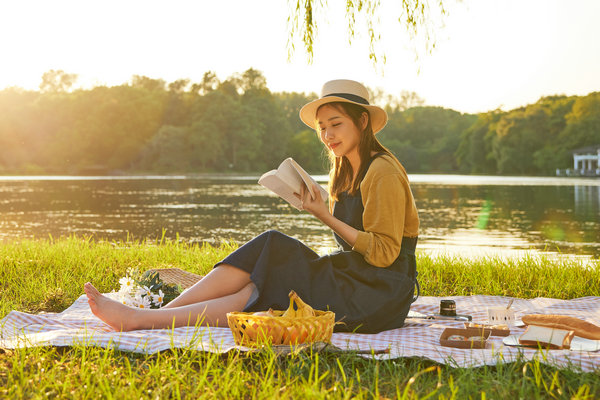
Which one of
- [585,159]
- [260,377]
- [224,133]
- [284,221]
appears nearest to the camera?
[260,377]

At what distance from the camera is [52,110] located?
253ft

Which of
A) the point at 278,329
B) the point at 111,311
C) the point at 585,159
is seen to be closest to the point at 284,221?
the point at 111,311

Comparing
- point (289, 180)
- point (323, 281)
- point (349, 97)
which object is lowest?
point (323, 281)

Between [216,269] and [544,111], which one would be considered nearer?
[216,269]

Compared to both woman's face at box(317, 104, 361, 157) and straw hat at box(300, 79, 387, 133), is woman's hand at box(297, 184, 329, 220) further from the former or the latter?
straw hat at box(300, 79, 387, 133)

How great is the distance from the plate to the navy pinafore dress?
59cm

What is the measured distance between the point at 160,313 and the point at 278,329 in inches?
29.4

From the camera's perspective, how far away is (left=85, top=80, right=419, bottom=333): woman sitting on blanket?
11.0 ft

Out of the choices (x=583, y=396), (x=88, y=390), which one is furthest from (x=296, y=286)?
(x=583, y=396)

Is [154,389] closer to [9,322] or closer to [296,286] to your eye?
[296,286]

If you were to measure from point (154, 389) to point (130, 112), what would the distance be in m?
76.4

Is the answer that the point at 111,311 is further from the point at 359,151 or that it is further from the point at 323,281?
the point at 359,151

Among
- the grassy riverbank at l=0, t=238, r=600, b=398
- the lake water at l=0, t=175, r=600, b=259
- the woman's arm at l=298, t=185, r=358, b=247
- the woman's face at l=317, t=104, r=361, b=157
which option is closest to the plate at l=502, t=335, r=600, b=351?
the grassy riverbank at l=0, t=238, r=600, b=398

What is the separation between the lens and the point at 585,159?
227 feet
